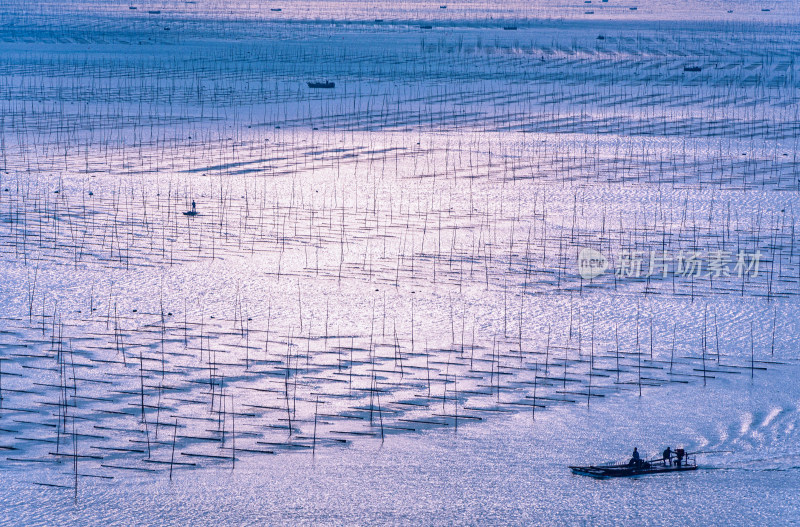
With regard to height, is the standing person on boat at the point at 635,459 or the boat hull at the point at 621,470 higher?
the standing person on boat at the point at 635,459

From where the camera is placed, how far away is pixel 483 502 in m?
9.72

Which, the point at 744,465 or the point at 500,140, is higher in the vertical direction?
the point at 500,140

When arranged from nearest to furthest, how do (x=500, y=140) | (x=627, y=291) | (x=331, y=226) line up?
(x=627, y=291) → (x=331, y=226) → (x=500, y=140)

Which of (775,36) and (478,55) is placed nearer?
(478,55)

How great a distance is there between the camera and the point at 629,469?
1009cm

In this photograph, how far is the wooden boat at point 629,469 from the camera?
1005 centimetres

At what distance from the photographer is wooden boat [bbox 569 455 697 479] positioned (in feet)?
33.0

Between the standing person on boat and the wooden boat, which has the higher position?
the standing person on boat

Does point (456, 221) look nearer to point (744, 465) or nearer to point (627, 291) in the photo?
point (627, 291)

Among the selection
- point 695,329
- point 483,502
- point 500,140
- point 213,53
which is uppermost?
point 213,53

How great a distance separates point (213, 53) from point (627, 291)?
27.6 meters

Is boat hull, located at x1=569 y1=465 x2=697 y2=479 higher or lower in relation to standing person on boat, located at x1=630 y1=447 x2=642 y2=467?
lower

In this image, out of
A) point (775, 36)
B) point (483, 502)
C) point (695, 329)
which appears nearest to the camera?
point (483, 502)

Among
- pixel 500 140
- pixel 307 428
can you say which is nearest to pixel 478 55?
pixel 500 140
